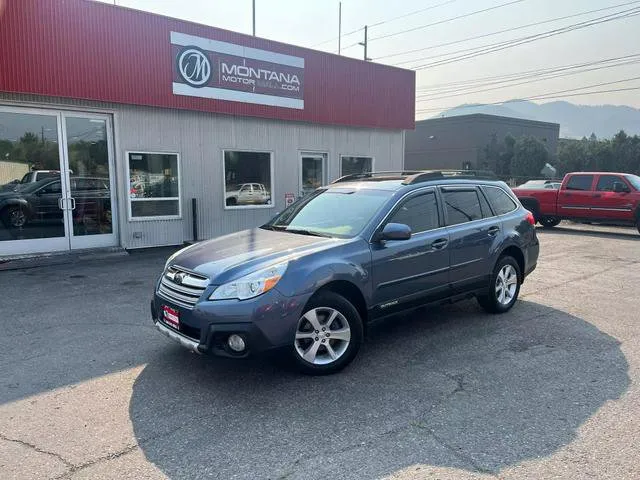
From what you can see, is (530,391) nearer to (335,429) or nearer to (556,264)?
(335,429)

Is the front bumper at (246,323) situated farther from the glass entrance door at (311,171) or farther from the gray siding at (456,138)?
the gray siding at (456,138)

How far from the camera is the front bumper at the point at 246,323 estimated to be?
12.7ft

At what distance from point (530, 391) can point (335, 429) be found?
5.70 feet

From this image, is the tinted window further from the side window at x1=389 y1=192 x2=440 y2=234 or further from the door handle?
the door handle

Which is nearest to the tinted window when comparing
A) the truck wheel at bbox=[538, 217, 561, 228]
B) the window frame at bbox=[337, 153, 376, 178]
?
the truck wheel at bbox=[538, 217, 561, 228]

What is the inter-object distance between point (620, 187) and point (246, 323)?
15.5m

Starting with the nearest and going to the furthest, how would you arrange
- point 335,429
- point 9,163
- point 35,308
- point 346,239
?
1. point 335,429
2. point 346,239
3. point 35,308
4. point 9,163

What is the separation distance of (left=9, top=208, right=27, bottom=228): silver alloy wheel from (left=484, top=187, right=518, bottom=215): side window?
8710 millimetres

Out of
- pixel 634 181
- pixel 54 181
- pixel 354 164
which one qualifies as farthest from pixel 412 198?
pixel 634 181

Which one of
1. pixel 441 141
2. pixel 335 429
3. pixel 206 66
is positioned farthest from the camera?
pixel 441 141

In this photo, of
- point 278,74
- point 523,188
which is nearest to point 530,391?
point 278,74

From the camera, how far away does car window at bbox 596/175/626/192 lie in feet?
51.7

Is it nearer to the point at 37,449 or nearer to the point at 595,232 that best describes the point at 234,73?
the point at 37,449

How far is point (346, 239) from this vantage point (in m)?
4.69
